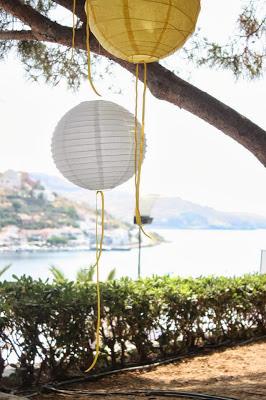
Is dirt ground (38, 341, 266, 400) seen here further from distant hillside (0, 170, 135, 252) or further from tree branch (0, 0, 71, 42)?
distant hillside (0, 170, 135, 252)

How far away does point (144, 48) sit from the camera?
1648 millimetres

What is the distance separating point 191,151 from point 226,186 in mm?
9570

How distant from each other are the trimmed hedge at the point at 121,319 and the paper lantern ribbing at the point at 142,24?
1753mm

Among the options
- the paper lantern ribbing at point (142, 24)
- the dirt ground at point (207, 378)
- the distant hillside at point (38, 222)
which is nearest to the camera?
the paper lantern ribbing at point (142, 24)

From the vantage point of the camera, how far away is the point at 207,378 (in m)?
3.10

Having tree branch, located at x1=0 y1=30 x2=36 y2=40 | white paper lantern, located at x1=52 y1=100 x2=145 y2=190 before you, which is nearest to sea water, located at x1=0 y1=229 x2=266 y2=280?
tree branch, located at x1=0 y1=30 x2=36 y2=40

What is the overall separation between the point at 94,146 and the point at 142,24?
0.86m

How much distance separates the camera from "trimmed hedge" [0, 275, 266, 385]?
9.77ft

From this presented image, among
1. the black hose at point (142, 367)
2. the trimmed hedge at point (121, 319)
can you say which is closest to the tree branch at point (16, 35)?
the trimmed hedge at point (121, 319)

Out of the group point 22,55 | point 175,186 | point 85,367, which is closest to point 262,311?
point 85,367

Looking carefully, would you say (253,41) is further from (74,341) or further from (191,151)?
(191,151)

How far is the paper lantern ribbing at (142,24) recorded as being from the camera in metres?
1.55

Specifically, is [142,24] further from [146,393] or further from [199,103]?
[146,393]

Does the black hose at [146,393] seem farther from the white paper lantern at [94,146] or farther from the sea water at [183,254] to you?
the sea water at [183,254]
